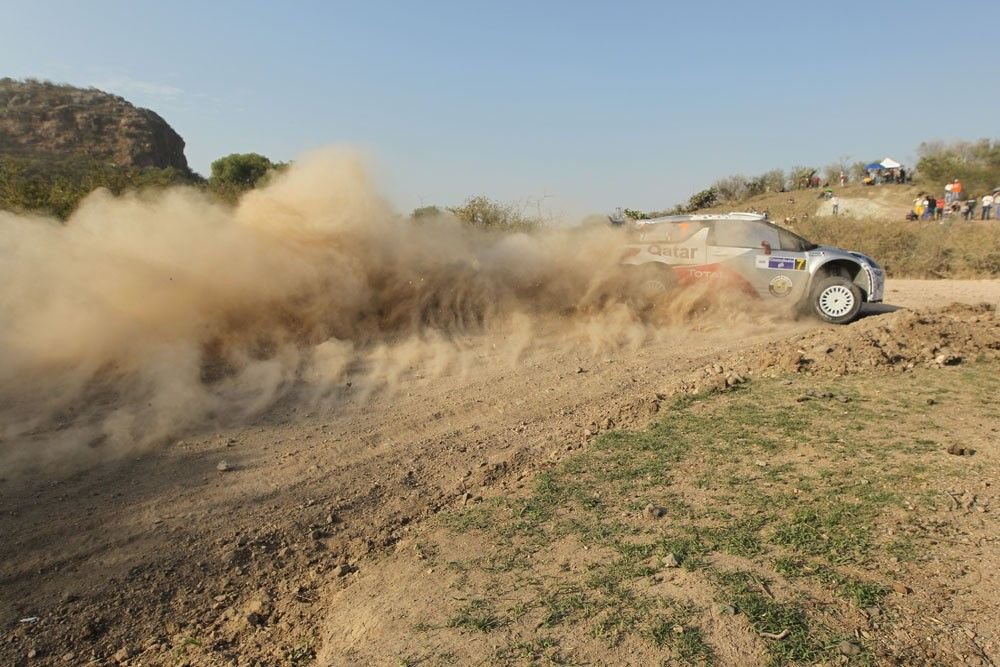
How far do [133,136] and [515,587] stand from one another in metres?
53.2

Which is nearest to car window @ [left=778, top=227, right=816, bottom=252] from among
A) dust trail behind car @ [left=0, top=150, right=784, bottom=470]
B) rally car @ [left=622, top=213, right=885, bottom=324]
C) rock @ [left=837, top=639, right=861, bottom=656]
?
rally car @ [left=622, top=213, right=885, bottom=324]

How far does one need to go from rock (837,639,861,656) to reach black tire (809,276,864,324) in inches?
386

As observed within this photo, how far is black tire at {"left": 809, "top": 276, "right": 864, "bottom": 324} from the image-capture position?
36.5ft

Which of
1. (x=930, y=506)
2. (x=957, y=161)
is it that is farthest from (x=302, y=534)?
(x=957, y=161)

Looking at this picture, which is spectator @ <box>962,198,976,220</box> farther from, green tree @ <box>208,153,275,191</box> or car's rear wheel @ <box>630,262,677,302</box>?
green tree @ <box>208,153,275,191</box>

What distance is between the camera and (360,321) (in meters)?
9.12

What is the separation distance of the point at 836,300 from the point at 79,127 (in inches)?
1974

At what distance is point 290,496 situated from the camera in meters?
4.57

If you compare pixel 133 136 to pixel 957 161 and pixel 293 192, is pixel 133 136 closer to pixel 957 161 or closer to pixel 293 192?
pixel 293 192

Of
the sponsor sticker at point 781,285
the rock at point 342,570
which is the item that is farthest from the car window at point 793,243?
the rock at point 342,570

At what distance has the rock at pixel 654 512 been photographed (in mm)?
4047

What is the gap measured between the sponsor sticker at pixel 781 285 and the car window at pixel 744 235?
614 millimetres

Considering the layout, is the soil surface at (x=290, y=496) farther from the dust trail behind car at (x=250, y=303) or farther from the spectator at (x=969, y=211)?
the spectator at (x=969, y=211)

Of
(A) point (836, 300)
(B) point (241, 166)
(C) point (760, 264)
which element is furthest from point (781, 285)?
(B) point (241, 166)
